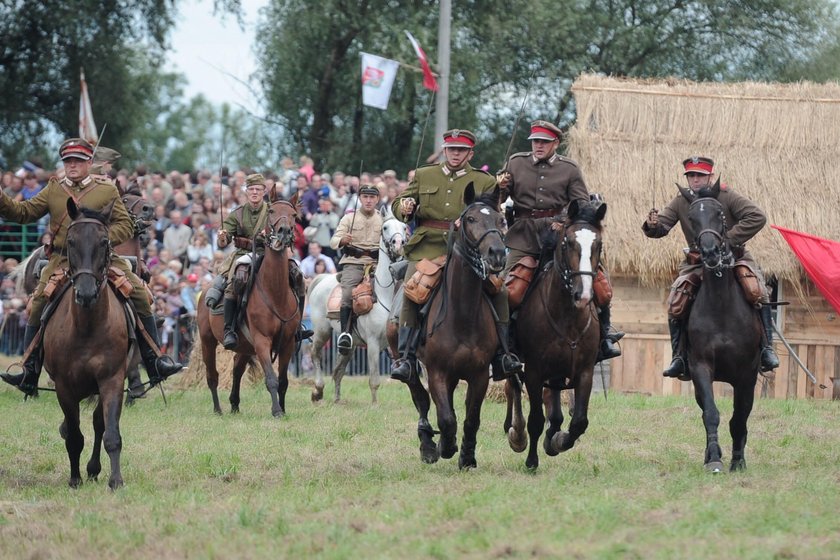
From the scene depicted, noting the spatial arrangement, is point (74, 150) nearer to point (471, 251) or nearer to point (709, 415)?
point (471, 251)

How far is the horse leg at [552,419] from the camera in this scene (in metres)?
12.6

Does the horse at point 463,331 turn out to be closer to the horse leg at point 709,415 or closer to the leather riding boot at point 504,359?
the leather riding boot at point 504,359

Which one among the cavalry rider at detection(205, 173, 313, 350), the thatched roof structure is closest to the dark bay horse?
the cavalry rider at detection(205, 173, 313, 350)

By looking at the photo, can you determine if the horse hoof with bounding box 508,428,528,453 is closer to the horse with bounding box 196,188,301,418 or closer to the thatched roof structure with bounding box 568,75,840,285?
the horse with bounding box 196,188,301,418

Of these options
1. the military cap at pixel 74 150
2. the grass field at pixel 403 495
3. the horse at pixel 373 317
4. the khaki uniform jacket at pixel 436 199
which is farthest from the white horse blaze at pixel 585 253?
the horse at pixel 373 317

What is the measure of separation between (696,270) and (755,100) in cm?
1416

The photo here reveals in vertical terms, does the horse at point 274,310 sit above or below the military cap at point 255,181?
below

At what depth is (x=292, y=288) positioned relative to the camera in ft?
59.5

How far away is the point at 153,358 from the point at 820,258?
12.2 metres

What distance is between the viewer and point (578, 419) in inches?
481

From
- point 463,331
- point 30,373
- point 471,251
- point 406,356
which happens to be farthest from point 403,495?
point 30,373

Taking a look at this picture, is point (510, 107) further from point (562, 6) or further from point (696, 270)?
point (696, 270)

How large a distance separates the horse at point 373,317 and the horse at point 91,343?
6700 millimetres

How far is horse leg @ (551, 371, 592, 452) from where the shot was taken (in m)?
12.2
